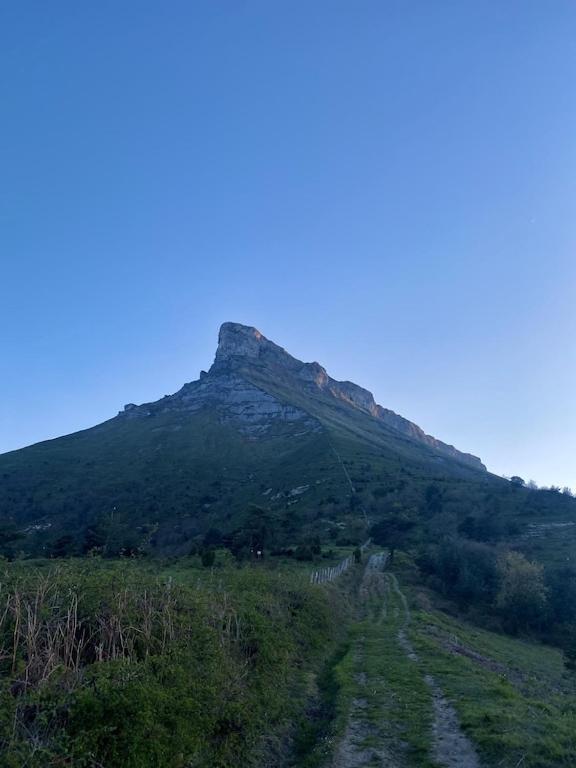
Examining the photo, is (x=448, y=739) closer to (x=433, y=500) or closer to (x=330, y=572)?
(x=330, y=572)

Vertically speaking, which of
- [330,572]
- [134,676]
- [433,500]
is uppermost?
[134,676]

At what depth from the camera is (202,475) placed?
436 feet

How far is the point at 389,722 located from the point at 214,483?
116m

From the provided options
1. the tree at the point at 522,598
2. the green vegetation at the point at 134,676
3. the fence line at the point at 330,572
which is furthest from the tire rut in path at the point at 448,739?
the tree at the point at 522,598

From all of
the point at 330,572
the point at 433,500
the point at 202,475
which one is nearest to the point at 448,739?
the point at 330,572

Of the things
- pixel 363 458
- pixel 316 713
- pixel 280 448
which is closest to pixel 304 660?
pixel 316 713

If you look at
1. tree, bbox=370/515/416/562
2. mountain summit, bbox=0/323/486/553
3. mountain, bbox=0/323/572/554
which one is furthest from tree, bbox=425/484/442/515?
tree, bbox=370/515/416/562

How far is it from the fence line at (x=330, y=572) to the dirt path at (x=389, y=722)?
860 cm

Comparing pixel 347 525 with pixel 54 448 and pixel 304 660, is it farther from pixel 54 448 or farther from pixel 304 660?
pixel 54 448

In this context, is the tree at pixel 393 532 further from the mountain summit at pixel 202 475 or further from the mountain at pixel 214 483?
the mountain summit at pixel 202 475

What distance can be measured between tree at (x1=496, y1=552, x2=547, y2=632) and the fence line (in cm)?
1367

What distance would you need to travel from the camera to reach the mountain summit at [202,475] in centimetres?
9406

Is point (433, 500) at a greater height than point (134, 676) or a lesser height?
lesser

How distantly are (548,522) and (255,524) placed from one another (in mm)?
50547
